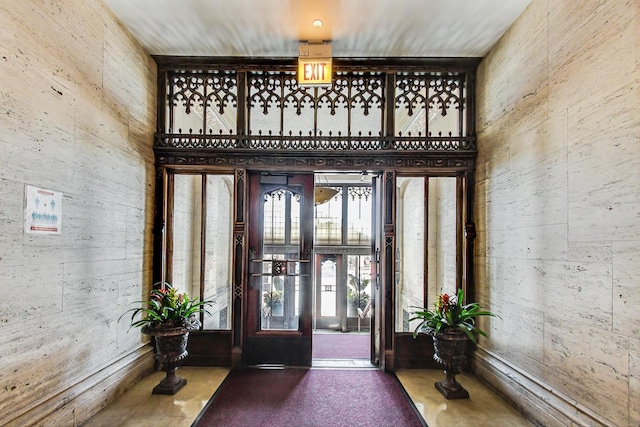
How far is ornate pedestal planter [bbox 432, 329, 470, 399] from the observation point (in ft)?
8.80

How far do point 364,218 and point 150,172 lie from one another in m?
4.98

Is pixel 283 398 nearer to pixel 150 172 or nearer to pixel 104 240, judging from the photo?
pixel 104 240

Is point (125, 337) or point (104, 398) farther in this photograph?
point (125, 337)

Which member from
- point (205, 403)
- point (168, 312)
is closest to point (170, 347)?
point (168, 312)

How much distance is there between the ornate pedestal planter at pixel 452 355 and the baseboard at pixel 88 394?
276cm

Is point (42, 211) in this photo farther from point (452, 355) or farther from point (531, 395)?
point (531, 395)

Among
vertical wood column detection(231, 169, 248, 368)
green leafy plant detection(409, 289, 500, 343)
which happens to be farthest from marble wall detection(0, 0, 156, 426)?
green leafy plant detection(409, 289, 500, 343)

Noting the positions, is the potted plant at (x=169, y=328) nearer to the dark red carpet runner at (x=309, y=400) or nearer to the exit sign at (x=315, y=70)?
the dark red carpet runner at (x=309, y=400)

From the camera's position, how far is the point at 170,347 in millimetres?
2717

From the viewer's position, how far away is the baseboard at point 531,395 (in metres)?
2.00

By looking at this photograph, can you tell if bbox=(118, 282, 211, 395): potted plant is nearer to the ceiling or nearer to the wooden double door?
the wooden double door

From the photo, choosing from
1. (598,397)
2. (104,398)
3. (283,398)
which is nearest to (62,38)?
(104,398)

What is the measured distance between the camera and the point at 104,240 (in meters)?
2.63

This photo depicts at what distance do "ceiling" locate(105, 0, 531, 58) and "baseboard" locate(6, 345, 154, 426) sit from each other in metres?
3.00
